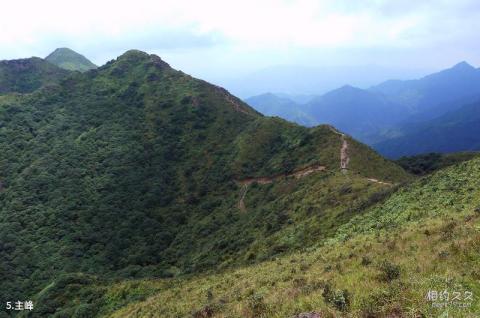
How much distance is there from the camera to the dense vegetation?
387ft

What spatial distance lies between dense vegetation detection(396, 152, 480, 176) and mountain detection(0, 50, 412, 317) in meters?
41.4

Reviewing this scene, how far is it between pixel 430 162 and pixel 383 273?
121 metres

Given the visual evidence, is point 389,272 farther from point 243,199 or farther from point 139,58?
point 139,58

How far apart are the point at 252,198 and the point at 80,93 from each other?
79.2 m

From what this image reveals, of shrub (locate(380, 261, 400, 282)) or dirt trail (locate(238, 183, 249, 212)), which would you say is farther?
dirt trail (locate(238, 183, 249, 212))

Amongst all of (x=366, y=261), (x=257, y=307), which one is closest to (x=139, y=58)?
(x=366, y=261)

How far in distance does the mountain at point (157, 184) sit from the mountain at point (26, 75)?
5644 cm

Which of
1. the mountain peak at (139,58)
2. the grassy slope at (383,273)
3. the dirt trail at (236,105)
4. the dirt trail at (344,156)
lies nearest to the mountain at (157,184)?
the dirt trail at (344,156)

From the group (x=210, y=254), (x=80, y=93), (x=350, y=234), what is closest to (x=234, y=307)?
(x=350, y=234)

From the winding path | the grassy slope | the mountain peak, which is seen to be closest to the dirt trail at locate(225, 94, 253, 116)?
the mountain peak

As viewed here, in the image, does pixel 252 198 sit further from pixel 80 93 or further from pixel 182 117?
→ pixel 80 93

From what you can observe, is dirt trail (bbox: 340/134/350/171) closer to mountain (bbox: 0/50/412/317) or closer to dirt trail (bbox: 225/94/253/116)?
mountain (bbox: 0/50/412/317)

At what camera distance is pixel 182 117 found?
11444 cm

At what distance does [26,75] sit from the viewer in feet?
615
